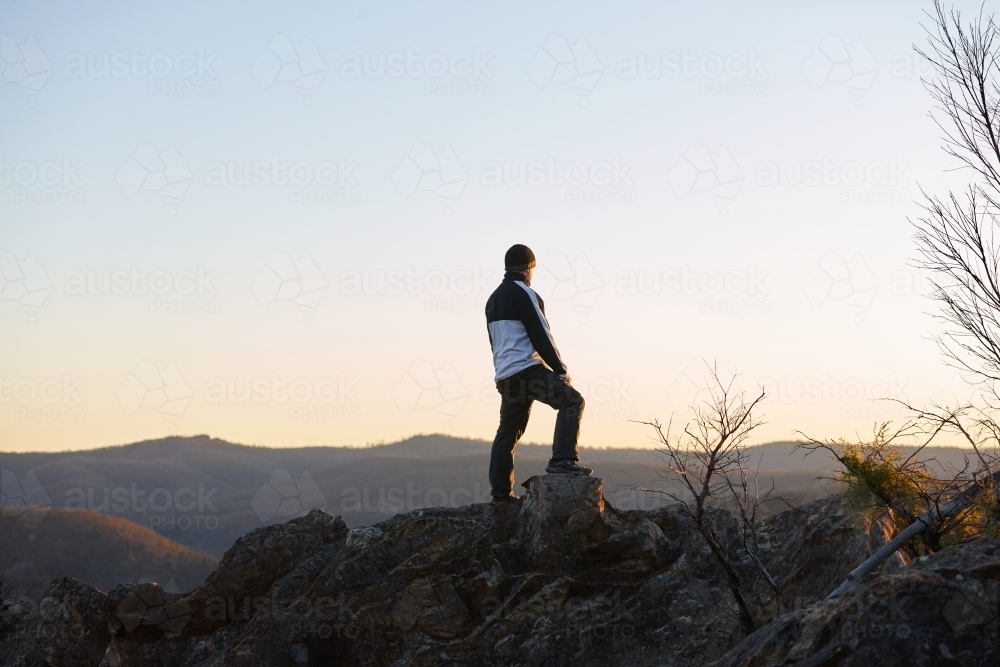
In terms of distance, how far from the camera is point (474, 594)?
31.1 ft

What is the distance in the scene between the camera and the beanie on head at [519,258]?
33.9ft

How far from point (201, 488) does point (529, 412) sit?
10155 cm

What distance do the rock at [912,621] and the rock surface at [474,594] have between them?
266cm

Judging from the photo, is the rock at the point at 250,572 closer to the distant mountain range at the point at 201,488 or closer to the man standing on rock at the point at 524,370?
the man standing on rock at the point at 524,370

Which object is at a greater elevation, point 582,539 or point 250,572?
point 582,539

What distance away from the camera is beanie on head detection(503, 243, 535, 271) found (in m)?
10.3

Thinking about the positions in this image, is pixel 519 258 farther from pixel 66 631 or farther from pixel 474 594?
pixel 66 631

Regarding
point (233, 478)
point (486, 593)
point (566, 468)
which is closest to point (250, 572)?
point (486, 593)

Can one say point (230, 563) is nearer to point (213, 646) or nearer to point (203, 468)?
point (213, 646)

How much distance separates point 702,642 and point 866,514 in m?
2.05

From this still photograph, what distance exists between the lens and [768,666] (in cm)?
593

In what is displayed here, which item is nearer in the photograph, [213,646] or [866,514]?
[866,514]

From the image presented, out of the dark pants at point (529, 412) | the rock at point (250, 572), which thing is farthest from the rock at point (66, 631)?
the dark pants at point (529, 412)

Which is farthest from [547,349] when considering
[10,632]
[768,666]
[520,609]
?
[10,632]
